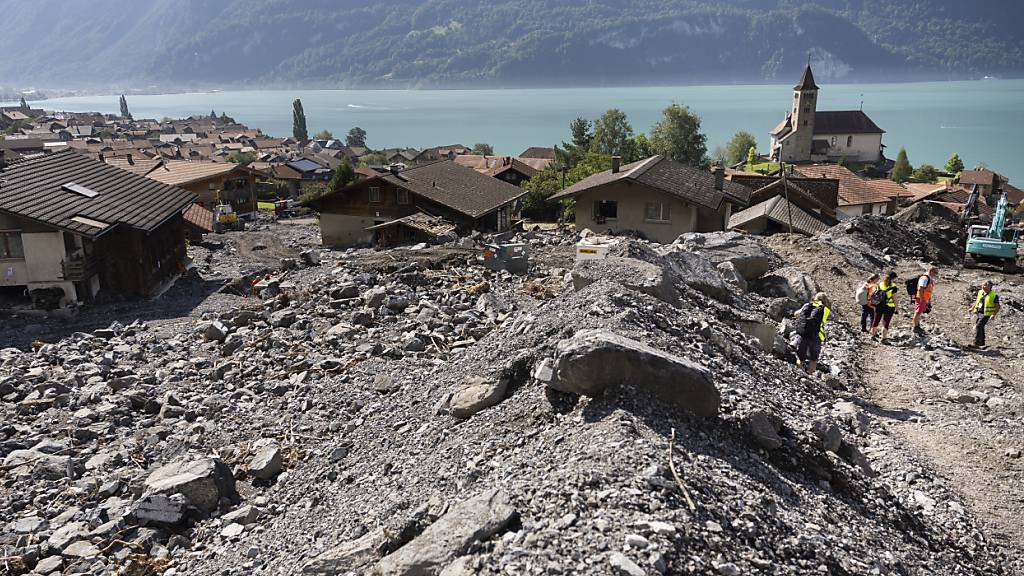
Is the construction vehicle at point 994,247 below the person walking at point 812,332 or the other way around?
below

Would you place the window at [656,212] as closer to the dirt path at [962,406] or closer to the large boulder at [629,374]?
the dirt path at [962,406]

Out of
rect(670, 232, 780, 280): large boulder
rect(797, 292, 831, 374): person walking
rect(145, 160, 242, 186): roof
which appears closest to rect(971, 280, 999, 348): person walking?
rect(797, 292, 831, 374): person walking

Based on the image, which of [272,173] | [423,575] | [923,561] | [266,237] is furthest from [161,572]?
[272,173]

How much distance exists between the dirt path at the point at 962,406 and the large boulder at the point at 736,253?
14.1 ft

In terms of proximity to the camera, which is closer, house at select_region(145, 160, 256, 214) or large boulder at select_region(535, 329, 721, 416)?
large boulder at select_region(535, 329, 721, 416)

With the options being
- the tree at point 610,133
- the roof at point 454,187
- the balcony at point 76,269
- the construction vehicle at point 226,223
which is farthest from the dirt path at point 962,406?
the tree at point 610,133

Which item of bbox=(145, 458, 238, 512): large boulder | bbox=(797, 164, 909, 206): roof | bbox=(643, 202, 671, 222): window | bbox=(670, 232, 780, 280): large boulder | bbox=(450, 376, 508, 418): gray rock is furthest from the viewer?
bbox=(797, 164, 909, 206): roof

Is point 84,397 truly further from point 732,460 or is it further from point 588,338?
point 732,460

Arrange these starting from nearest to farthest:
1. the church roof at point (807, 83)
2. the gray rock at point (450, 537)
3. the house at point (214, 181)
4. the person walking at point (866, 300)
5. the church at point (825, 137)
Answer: the gray rock at point (450, 537), the person walking at point (866, 300), the house at point (214, 181), the church roof at point (807, 83), the church at point (825, 137)

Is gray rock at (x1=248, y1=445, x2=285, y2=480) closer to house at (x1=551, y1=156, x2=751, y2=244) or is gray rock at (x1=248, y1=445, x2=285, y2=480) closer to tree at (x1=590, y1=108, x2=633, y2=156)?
house at (x1=551, y1=156, x2=751, y2=244)

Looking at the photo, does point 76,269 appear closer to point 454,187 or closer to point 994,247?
point 454,187

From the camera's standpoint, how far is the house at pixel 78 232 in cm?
2356

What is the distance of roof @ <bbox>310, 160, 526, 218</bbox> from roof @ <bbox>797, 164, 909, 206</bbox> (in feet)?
83.5

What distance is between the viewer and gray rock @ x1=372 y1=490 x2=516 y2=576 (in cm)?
640
